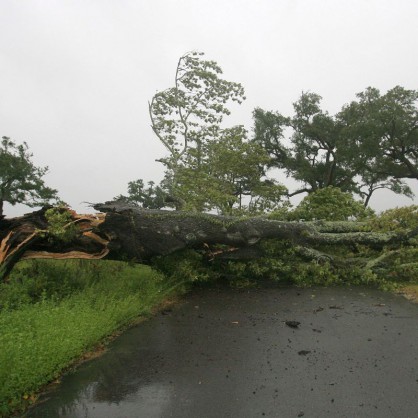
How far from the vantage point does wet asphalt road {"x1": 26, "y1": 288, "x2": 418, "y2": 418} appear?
3.29 meters

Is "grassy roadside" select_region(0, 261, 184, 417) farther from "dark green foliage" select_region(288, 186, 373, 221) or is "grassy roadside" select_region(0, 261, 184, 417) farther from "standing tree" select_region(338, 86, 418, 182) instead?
"standing tree" select_region(338, 86, 418, 182)

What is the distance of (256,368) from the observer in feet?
13.1

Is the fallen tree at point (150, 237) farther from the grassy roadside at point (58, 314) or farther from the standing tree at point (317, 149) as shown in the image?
the standing tree at point (317, 149)

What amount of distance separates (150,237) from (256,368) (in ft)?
11.8

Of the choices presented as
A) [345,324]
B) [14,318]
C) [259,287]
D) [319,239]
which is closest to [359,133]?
[319,239]

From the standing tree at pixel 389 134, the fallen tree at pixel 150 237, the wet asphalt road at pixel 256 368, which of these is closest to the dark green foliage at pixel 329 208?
the fallen tree at pixel 150 237

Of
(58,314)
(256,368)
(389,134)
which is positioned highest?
(389,134)

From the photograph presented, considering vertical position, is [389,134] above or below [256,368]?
above

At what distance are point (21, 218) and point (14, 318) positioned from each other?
125 inches

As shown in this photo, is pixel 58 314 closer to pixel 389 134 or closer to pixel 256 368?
pixel 256 368

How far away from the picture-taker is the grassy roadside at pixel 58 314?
139 inches

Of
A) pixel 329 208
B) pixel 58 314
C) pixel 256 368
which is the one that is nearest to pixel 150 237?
pixel 58 314

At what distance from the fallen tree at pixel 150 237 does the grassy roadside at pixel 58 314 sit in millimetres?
482

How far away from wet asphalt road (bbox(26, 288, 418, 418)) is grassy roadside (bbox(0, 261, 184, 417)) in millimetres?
230
